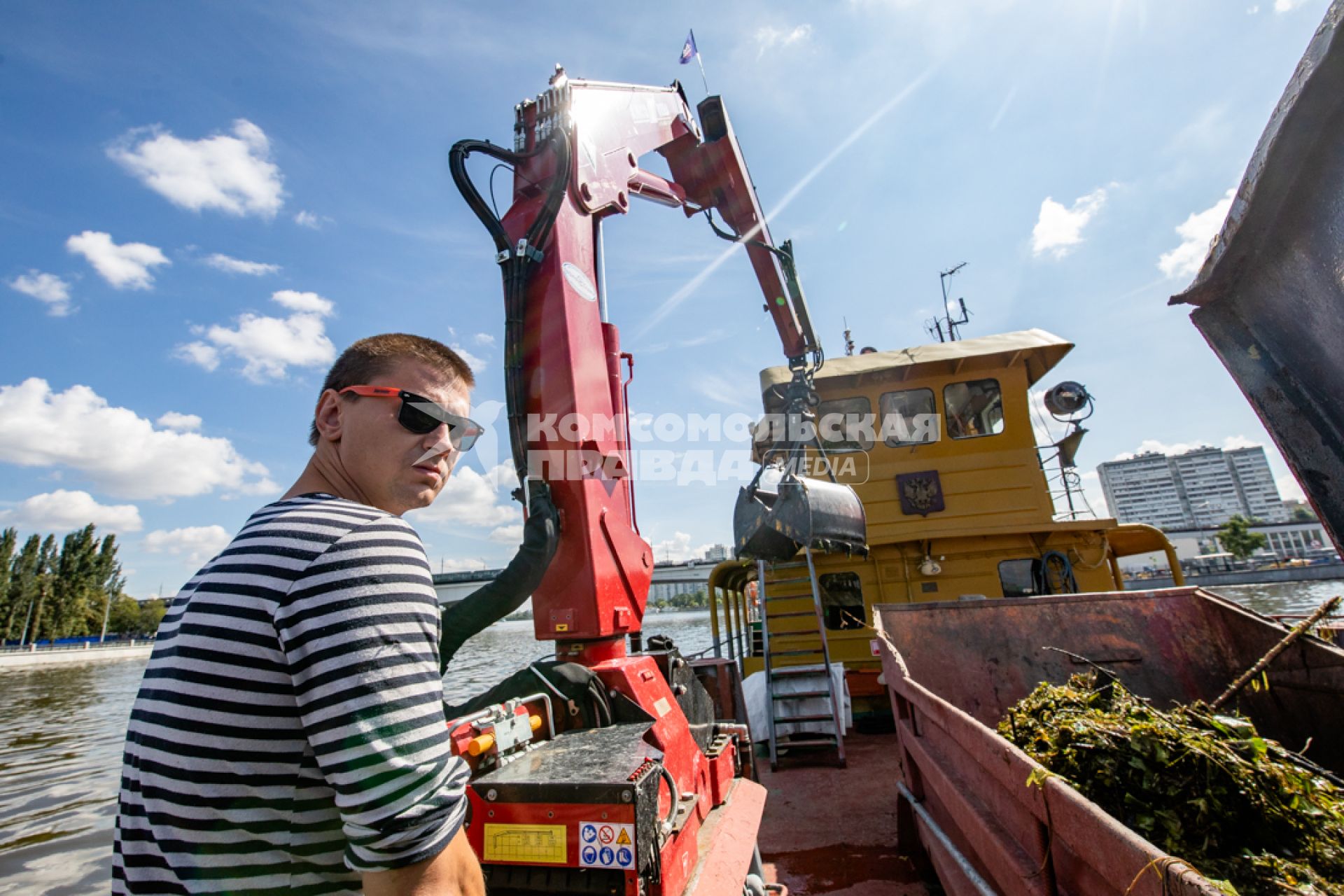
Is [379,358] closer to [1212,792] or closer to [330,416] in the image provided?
[330,416]

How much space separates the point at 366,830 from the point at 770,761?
6094 millimetres

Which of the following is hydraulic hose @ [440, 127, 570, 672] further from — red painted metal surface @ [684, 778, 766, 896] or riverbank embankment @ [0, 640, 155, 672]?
riverbank embankment @ [0, 640, 155, 672]

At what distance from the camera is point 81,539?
52.5m

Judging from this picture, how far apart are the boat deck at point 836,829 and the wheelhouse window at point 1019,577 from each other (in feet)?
7.90

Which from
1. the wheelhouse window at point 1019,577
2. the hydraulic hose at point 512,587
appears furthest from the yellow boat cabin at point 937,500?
the hydraulic hose at point 512,587

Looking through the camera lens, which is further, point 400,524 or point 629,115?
point 629,115

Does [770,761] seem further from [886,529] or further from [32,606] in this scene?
[32,606]

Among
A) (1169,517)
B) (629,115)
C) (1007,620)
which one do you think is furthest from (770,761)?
(1169,517)

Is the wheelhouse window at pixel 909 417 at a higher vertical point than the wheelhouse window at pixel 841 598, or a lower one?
higher

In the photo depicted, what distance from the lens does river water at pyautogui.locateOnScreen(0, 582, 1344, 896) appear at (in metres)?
5.41

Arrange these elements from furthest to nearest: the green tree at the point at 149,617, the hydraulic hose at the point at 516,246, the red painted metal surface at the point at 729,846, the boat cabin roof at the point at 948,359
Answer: the green tree at the point at 149,617, the boat cabin roof at the point at 948,359, the hydraulic hose at the point at 516,246, the red painted metal surface at the point at 729,846

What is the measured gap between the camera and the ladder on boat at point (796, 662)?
19.5 feet

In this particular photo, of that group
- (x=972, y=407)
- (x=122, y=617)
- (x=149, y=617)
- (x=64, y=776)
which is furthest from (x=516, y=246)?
(x=149, y=617)

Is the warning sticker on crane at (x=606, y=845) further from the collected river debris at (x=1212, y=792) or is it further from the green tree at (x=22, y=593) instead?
the green tree at (x=22, y=593)
